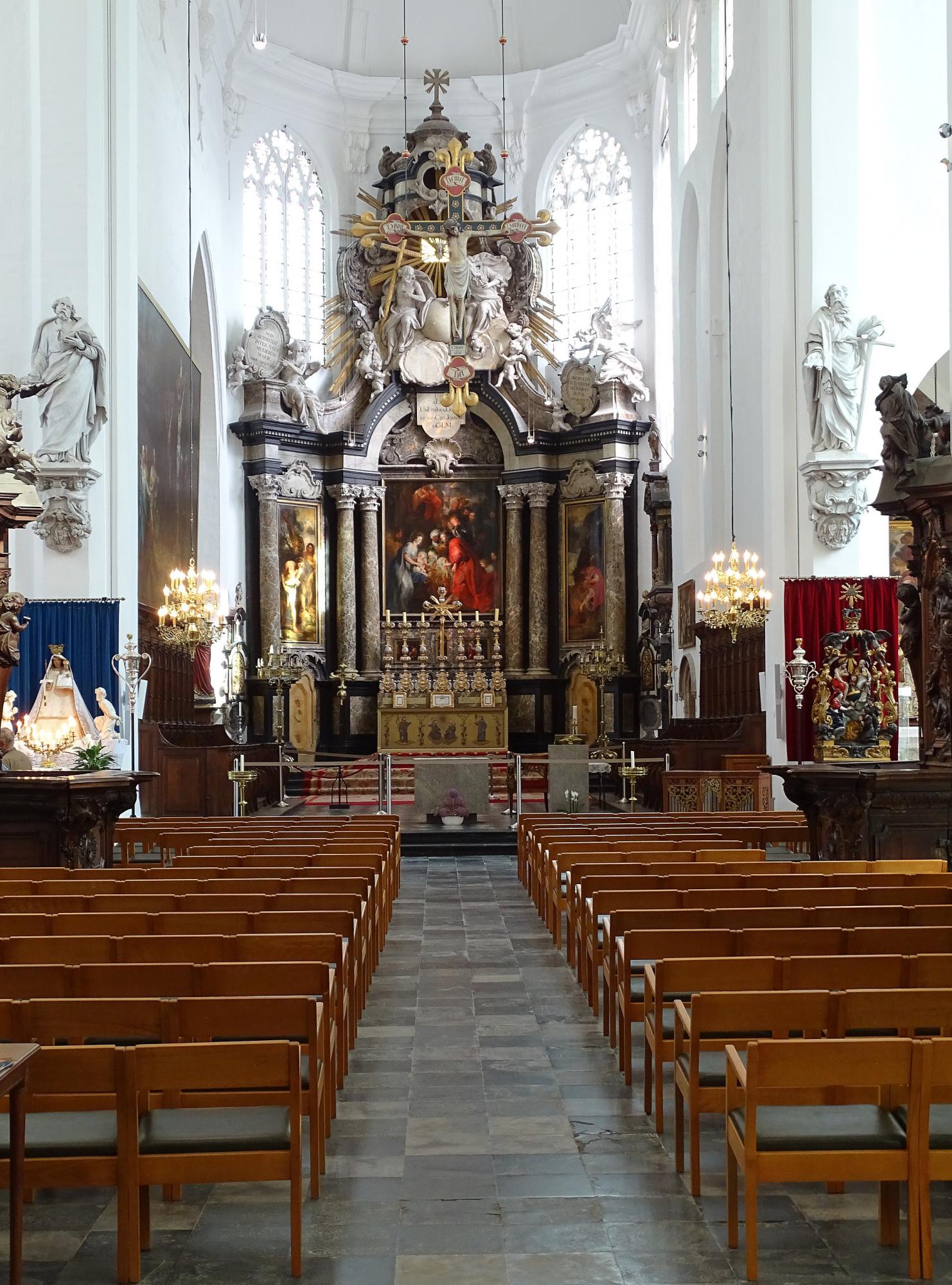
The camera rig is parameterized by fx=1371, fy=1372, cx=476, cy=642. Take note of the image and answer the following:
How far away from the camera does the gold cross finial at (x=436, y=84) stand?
1065 inches

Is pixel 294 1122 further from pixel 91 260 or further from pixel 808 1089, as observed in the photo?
pixel 91 260

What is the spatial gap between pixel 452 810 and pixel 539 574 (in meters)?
13.3

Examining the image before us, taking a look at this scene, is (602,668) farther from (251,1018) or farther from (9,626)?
(251,1018)

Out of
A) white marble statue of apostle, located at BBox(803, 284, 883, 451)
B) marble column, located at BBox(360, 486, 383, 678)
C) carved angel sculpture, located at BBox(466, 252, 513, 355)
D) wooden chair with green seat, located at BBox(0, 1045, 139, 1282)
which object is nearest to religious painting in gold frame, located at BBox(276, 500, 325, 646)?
marble column, located at BBox(360, 486, 383, 678)

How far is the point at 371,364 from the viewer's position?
30.0 meters

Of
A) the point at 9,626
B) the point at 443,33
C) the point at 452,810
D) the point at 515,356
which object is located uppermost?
the point at 443,33

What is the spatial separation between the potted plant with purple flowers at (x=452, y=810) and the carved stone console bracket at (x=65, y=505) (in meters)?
5.62

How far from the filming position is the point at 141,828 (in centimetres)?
1230

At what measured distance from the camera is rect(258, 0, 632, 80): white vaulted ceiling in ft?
101

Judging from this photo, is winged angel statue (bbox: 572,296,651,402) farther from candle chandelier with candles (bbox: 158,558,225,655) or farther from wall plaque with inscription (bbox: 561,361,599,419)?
candle chandelier with candles (bbox: 158,558,225,655)

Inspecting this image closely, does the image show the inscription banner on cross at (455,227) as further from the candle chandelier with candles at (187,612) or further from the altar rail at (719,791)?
the altar rail at (719,791)

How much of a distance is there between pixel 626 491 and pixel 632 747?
366 inches

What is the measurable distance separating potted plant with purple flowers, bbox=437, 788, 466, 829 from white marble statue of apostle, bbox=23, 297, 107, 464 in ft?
20.2

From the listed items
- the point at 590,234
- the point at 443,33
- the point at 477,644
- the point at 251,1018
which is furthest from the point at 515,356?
the point at 251,1018
